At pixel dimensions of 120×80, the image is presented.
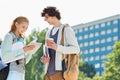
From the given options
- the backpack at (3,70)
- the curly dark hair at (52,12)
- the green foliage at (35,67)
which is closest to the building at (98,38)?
the green foliage at (35,67)

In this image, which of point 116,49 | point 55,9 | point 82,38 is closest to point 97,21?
point 82,38

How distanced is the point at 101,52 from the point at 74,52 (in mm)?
117115

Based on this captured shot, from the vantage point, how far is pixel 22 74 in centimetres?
664

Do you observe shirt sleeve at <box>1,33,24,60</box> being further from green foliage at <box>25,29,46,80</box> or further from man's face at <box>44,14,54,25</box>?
green foliage at <box>25,29,46,80</box>

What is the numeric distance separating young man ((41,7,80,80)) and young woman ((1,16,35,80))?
0.98 ft

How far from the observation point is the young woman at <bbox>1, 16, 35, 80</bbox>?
6.55 meters

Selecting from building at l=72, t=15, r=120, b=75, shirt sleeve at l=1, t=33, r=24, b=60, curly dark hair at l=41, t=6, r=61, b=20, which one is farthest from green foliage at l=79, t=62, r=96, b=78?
shirt sleeve at l=1, t=33, r=24, b=60

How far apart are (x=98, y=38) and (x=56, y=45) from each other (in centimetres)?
11950

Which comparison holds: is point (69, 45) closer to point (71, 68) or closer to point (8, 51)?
point (71, 68)

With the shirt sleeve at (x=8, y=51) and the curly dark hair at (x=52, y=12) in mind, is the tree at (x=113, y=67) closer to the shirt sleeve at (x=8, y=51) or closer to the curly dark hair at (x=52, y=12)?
the curly dark hair at (x=52, y=12)

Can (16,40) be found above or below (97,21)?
below

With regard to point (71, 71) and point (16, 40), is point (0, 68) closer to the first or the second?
point (16, 40)

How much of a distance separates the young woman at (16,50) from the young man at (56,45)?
0.98 feet

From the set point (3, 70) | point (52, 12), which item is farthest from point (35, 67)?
point (3, 70)
